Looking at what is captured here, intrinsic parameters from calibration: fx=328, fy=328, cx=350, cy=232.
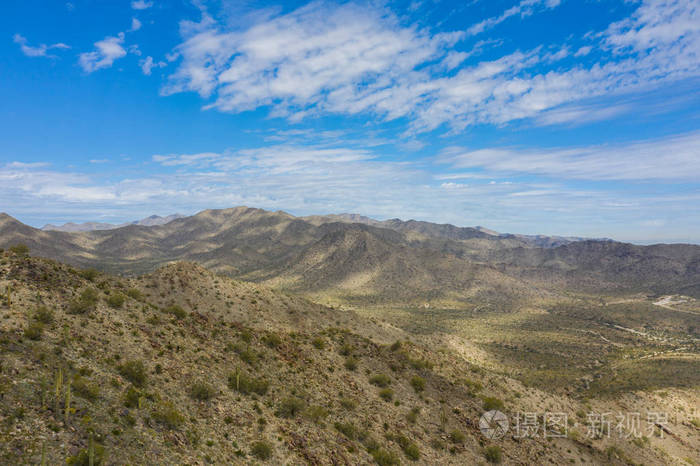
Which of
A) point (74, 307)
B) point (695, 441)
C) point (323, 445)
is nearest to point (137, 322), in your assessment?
point (74, 307)

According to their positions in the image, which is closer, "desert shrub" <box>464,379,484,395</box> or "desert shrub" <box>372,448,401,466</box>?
"desert shrub" <box>372,448,401,466</box>

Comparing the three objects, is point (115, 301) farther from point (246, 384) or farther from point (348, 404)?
point (348, 404)

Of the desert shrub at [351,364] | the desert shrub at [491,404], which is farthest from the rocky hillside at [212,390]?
the desert shrub at [351,364]

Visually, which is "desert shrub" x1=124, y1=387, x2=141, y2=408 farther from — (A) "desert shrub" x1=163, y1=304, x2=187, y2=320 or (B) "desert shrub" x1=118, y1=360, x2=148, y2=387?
(A) "desert shrub" x1=163, y1=304, x2=187, y2=320

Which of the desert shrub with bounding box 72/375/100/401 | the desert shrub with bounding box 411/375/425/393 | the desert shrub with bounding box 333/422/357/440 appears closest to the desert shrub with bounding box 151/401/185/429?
the desert shrub with bounding box 72/375/100/401

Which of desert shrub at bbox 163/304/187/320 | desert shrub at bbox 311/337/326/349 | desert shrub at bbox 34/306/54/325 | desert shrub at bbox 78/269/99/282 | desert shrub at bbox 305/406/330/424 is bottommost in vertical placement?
desert shrub at bbox 305/406/330/424

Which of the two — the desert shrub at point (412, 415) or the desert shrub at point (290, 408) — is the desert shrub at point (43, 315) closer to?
the desert shrub at point (290, 408)
